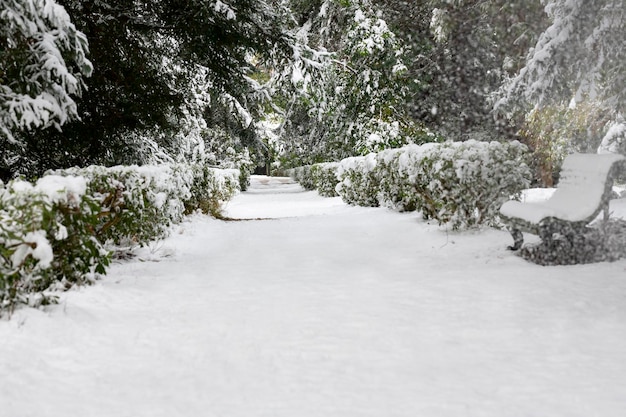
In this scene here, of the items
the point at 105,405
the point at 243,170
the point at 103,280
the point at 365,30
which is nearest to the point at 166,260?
the point at 103,280

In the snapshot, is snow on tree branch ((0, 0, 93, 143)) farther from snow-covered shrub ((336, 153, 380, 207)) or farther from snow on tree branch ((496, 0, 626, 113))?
snow-covered shrub ((336, 153, 380, 207))

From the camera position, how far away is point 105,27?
906cm

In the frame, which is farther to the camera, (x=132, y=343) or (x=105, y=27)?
(x=105, y=27)

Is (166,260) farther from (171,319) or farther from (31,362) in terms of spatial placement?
(31,362)

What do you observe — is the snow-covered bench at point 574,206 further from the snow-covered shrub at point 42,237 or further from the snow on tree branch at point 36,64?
the snow on tree branch at point 36,64

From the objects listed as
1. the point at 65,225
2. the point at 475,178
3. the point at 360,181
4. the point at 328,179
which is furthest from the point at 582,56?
the point at 328,179

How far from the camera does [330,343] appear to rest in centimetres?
362

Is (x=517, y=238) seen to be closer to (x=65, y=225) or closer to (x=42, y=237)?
(x=65, y=225)

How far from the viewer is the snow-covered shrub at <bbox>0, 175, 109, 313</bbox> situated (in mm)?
3605

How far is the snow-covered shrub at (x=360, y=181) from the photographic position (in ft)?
42.1

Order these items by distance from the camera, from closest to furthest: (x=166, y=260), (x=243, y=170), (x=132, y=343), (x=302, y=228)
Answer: (x=132, y=343) < (x=166, y=260) < (x=302, y=228) < (x=243, y=170)

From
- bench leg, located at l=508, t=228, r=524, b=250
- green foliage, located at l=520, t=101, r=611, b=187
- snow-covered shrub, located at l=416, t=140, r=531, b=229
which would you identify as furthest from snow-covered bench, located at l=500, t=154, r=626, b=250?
green foliage, located at l=520, t=101, r=611, b=187

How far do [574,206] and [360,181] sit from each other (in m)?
8.07

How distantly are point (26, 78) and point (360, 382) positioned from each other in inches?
198
